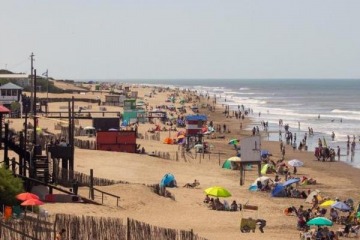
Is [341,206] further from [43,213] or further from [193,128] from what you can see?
[193,128]

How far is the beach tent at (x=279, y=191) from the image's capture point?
3453cm

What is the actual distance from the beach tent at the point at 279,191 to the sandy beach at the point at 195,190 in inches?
15.0

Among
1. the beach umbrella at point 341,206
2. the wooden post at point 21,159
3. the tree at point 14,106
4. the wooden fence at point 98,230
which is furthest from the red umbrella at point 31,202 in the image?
the tree at point 14,106

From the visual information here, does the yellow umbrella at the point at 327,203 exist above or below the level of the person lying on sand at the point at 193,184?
above

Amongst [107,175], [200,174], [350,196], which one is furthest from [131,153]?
[350,196]

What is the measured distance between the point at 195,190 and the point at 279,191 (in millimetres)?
3982

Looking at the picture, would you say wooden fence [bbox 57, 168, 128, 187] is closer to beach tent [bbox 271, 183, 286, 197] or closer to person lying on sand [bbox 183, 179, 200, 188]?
person lying on sand [bbox 183, 179, 200, 188]

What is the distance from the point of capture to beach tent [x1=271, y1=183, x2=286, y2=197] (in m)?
34.5

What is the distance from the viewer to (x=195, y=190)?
34562 mm

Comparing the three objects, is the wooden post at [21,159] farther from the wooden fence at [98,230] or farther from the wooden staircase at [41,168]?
the wooden fence at [98,230]

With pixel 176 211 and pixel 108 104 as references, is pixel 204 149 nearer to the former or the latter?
pixel 176 211

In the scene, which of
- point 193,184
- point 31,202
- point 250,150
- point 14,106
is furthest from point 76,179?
point 14,106

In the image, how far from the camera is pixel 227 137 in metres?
66.8


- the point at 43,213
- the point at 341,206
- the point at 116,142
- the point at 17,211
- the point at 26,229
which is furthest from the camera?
the point at 116,142
